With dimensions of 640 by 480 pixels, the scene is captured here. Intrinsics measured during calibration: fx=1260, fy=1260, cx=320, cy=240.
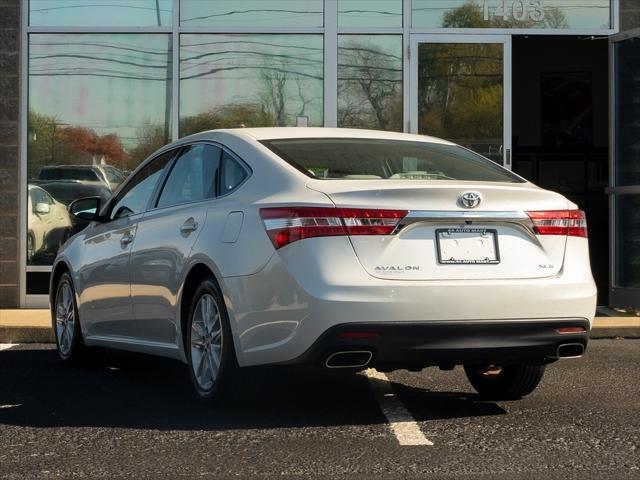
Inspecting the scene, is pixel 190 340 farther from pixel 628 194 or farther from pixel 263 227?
pixel 628 194

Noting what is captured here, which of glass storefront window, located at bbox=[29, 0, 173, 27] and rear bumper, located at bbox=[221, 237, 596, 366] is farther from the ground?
glass storefront window, located at bbox=[29, 0, 173, 27]

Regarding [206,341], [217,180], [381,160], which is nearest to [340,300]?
[206,341]

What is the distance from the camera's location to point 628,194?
1277cm

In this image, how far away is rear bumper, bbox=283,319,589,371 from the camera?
5684 millimetres

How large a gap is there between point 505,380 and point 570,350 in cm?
78

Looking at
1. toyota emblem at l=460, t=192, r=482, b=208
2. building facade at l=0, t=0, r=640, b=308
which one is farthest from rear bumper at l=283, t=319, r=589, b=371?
building facade at l=0, t=0, r=640, b=308

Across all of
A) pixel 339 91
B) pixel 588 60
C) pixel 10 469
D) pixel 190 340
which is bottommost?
pixel 10 469

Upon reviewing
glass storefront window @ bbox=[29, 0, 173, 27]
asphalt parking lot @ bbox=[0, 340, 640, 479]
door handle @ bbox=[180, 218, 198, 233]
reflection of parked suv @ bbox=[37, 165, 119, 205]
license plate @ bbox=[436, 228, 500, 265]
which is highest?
glass storefront window @ bbox=[29, 0, 173, 27]

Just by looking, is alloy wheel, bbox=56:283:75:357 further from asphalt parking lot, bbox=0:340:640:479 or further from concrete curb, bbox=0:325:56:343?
concrete curb, bbox=0:325:56:343

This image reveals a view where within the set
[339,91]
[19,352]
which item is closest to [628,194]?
[339,91]

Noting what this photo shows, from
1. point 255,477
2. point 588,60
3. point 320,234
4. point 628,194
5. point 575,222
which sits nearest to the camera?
point 255,477

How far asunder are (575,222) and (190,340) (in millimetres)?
2068

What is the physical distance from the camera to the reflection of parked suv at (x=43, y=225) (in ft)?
42.5

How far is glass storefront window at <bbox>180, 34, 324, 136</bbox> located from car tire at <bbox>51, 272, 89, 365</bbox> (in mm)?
4466
